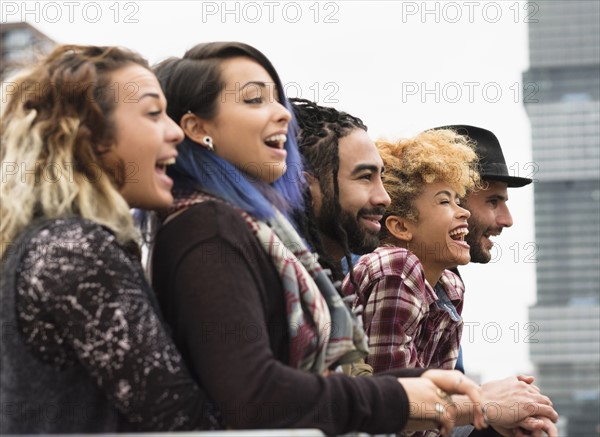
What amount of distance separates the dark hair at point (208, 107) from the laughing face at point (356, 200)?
1.16 m

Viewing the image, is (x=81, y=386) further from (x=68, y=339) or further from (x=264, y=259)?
(x=264, y=259)

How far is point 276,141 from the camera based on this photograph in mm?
4070

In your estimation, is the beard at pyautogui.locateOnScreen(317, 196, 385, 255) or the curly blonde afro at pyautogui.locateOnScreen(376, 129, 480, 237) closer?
the beard at pyautogui.locateOnScreen(317, 196, 385, 255)

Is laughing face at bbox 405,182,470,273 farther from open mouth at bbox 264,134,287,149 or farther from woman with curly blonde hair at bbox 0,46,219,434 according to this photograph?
woman with curly blonde hair at bbox 0,46,219,434

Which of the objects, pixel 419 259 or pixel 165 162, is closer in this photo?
pixel 165 162

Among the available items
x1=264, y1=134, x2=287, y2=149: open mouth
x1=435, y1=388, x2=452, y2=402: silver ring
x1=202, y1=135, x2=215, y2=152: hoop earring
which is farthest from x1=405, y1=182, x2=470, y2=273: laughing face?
x1=435, y1=388, x2=452, y2=402: silver ring

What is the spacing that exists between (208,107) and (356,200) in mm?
1590

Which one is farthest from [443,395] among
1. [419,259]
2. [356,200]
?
[419,259]

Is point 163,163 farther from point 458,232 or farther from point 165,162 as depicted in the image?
point 458,232

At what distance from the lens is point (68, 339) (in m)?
3.13

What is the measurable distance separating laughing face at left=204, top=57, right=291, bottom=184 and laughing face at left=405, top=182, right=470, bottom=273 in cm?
224

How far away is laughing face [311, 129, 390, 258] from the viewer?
5414mm

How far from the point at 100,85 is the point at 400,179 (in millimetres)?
2959

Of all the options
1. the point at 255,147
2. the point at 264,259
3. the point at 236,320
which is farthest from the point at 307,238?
the point at 236,320
